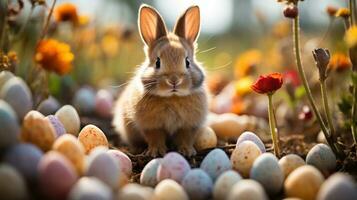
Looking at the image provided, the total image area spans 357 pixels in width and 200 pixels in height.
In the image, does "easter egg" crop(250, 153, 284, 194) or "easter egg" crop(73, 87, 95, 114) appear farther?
"easter egg" crop(73, 87, 95, 114)

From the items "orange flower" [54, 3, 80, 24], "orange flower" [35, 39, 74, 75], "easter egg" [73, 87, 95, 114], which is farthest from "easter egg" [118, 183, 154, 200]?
"easter egg" [73, 87, 95, 114]

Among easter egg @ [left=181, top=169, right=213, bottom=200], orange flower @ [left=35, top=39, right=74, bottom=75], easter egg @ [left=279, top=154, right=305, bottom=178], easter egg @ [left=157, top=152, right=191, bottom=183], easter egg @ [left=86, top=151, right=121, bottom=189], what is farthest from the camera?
orange flower @ [left=35, top=39, right=74, bottom=75]

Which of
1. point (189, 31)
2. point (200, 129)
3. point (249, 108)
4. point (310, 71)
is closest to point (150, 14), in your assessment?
point (189, 31)

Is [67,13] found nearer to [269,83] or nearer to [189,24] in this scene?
[189,24]

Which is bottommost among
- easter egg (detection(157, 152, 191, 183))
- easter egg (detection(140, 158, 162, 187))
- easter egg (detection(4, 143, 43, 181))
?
easter egg (detection(140, 158, 162, 187))

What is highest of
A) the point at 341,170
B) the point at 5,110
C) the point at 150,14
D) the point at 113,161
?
the point at 150,14

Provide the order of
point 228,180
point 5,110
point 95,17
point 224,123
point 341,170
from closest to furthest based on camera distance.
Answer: point 5,110 → point 228,180 → point 341,170 → point 224,123 → point 95,17

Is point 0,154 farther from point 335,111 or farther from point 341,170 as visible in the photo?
point 335,111

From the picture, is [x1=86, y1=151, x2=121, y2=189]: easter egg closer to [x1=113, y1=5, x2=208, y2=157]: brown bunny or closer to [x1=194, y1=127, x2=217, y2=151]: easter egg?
[x1=113, y1=5, x2=208, y2=157]: brown bunny

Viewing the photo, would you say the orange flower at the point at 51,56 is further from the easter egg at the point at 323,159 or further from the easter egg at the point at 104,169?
the easter egg at the point at 323,159
